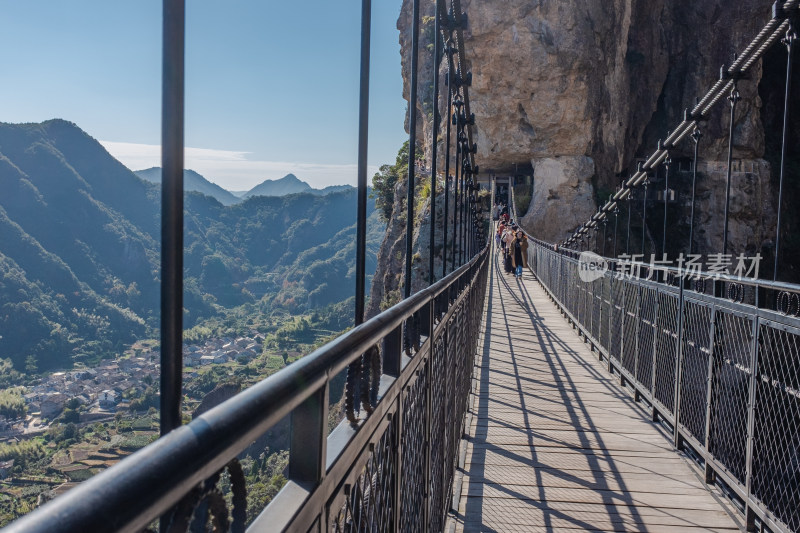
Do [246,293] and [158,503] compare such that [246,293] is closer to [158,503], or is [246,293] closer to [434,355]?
[434,355]

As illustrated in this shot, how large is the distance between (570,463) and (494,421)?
3.23ft

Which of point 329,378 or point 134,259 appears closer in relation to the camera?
point 329,378

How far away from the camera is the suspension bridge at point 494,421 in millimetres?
565

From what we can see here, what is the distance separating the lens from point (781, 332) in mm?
2770

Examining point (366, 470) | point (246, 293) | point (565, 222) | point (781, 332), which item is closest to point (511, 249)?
point (246, 293)

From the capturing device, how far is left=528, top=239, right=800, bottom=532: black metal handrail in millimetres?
2754

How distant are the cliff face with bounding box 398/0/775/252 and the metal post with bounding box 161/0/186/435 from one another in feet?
95.2

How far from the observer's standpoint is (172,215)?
2.65ft

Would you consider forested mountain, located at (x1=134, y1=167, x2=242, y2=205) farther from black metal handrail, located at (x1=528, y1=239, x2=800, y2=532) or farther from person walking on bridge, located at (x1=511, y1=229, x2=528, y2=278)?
person walking on bridge, located at (x1=511, y1=229, x2=528, y2=278)

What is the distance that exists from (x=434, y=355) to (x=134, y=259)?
16.3 feet

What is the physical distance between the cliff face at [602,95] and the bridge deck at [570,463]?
77.6 feet

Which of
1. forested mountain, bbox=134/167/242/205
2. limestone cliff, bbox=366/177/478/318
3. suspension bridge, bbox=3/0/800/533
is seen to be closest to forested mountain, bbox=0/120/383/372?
forested mountain, bbox=134/167/242/205

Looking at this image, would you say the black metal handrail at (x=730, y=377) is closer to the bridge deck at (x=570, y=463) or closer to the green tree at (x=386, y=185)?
the bridge deck at (x=570, y=463)

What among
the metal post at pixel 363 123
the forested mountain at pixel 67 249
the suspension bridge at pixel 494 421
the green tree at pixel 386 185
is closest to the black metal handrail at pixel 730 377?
the suspension bridge at pixel 494 421
